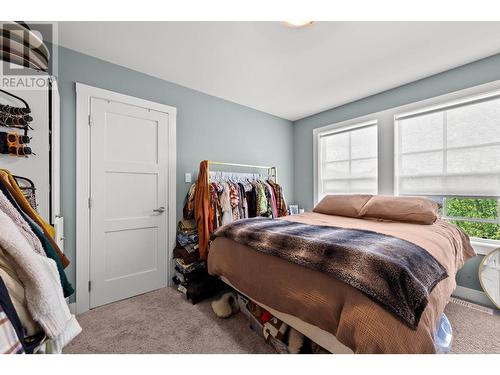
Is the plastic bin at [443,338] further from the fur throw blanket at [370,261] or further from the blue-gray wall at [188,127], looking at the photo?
the blue-gray wall at [188,127]

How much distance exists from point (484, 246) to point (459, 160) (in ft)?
3.02

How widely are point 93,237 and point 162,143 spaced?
122 cm

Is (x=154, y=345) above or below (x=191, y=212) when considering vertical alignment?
below

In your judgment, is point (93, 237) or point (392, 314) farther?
point (93, 237)

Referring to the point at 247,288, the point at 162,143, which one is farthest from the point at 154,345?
the point at 162,143

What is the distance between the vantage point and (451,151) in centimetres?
242

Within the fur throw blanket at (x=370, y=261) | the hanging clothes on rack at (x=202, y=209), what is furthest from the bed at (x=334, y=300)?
the hanging clothes on rack at (x=202, y=209)

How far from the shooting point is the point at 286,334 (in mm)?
1460

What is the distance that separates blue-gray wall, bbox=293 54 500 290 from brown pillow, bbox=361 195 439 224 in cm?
77

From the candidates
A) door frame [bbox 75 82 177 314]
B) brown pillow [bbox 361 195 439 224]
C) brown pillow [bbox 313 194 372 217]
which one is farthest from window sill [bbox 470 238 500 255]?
door frame [bbox 75 82 177 314]

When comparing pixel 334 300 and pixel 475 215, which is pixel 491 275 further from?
pixel 334 300

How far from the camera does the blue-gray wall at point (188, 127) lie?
2002 millimetres

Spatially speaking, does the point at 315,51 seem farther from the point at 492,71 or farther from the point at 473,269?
the point at 473,269
